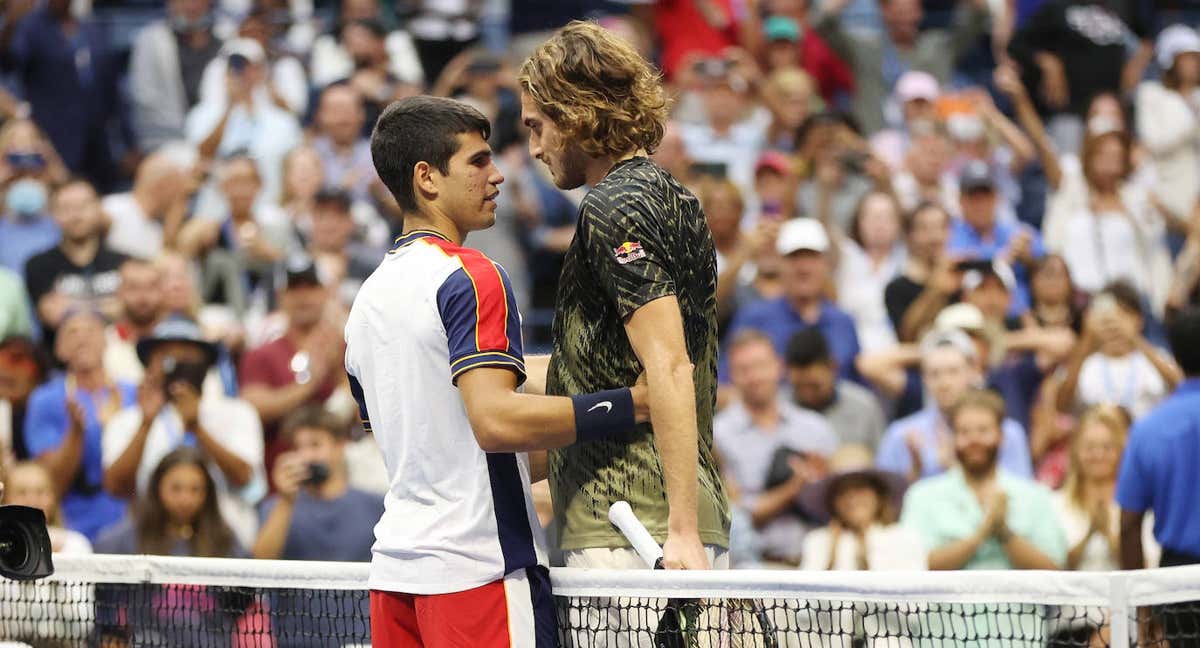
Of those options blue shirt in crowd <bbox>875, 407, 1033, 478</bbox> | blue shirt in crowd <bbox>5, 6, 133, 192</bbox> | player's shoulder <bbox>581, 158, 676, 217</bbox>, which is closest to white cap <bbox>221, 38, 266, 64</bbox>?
blue shirt in crowd <bbox>5, 6, 133, 192</bbox>

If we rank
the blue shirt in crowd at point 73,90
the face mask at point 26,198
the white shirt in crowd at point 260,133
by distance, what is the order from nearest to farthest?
1. the face mask at point 26,198
2. the white shirt in crowd at point 260,133
3. the blue shirt in crowd at point 73,90

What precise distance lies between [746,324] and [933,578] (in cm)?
588

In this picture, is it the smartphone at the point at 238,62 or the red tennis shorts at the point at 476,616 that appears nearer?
the red tennis shorts at the point at 476,616

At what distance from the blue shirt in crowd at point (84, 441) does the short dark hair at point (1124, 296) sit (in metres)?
5.44

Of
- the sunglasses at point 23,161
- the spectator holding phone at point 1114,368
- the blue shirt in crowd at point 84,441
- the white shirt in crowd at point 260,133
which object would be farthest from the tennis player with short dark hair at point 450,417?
the sunglasses at point 23,161

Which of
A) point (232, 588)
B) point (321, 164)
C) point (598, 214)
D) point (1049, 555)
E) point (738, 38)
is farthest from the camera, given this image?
point (738, 38)

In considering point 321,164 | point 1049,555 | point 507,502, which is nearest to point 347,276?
point 321,164

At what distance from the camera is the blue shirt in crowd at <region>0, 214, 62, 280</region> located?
35.7 feet

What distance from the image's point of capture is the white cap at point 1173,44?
1212 centimetres

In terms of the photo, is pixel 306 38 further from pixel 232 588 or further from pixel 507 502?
pixel 507 502

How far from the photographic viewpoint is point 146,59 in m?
12.7

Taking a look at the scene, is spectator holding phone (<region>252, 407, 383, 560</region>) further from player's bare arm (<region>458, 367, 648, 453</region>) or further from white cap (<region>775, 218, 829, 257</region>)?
player's bare arm (<region>458, 367, 648, 453</region>)

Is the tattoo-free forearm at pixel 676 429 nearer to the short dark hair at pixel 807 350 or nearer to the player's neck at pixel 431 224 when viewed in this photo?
the player's neck at pixel 431 224

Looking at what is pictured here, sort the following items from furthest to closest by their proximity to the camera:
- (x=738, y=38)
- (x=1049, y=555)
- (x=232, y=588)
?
(x=738, y=38) < (x=1049, y=555) < (x=232, y=588)
